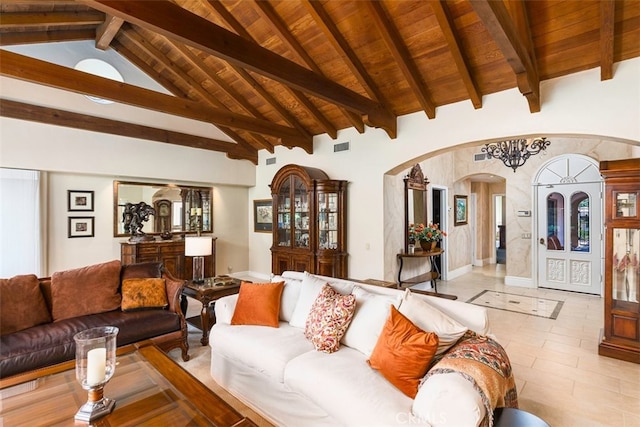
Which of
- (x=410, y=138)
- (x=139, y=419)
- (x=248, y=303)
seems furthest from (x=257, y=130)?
(x=139, y=419)

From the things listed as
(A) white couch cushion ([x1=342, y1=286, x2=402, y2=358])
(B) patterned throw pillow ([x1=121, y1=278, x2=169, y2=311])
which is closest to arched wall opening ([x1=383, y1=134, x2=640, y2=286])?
(A) white couch cushion ([x1=342, y1=286, x2=402, y2=358])

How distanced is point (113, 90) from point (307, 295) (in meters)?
3.51

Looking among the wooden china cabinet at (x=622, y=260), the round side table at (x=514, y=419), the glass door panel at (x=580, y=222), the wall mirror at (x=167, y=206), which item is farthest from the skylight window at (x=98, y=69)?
the glass door panel at (x=580, y=222)

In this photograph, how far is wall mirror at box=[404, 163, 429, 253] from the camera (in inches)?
226

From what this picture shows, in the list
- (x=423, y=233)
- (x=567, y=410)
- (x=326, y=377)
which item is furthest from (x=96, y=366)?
(x=423, y=233)

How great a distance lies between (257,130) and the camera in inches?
211

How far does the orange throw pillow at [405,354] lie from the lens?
71.8 inches

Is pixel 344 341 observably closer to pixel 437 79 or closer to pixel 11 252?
pixel 437 79

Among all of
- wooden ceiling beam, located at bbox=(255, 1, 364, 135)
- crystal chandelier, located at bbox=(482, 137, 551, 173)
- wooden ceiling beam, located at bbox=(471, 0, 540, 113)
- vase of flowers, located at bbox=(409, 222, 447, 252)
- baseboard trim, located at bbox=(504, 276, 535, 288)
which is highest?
wooden ceiling beam, located at bbox=(255, 1, 364, 135)

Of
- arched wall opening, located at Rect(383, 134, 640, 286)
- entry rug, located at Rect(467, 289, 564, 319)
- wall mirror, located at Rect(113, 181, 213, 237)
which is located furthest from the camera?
wall mirror, located at Rect(113, 181, 213, 237)

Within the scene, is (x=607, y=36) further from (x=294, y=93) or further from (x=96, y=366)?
(x=96, y=366)

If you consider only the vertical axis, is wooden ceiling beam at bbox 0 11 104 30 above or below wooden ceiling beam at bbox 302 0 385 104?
above

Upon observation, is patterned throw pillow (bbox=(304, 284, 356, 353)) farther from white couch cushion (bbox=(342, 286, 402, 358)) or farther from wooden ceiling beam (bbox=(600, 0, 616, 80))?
wooden ceiling beam (bbox=(600, 0, 616, 80))

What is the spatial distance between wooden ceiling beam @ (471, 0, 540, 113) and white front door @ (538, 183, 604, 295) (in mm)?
3251
